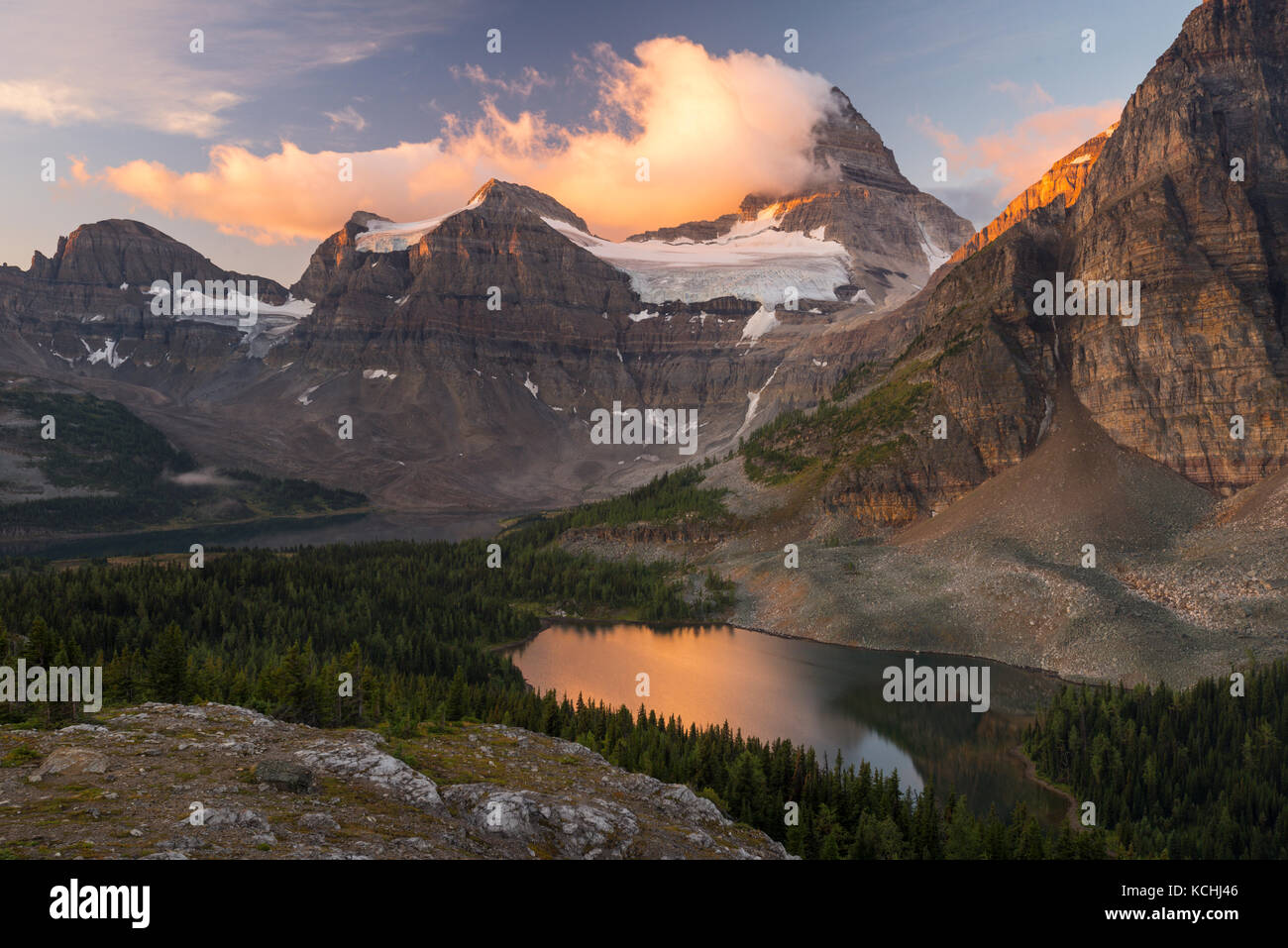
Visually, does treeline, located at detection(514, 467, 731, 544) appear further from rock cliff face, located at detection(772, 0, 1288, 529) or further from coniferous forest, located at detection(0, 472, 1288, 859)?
coniferous forest, located at detection(0, 472, 1288, 859)

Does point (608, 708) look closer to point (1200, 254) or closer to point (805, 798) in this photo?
point (805, 798)

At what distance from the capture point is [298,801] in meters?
23.8

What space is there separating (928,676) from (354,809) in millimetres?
82799

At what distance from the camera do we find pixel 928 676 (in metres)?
95.0

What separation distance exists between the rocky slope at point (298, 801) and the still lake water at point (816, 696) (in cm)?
4034

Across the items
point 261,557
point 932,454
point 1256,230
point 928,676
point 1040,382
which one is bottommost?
point 928,676

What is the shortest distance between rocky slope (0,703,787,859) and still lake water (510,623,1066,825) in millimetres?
40343

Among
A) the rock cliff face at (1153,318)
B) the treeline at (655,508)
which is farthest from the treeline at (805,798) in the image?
the treeline at (655,508)

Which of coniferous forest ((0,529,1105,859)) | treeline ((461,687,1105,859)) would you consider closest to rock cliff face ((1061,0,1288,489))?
coniferous forest ((0,529,1105,859))

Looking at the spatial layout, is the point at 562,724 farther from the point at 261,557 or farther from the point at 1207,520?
the point at 1207,520

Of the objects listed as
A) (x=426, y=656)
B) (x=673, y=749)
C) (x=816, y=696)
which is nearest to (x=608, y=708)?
(x=673, y=749)

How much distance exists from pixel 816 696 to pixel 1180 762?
32.7m
